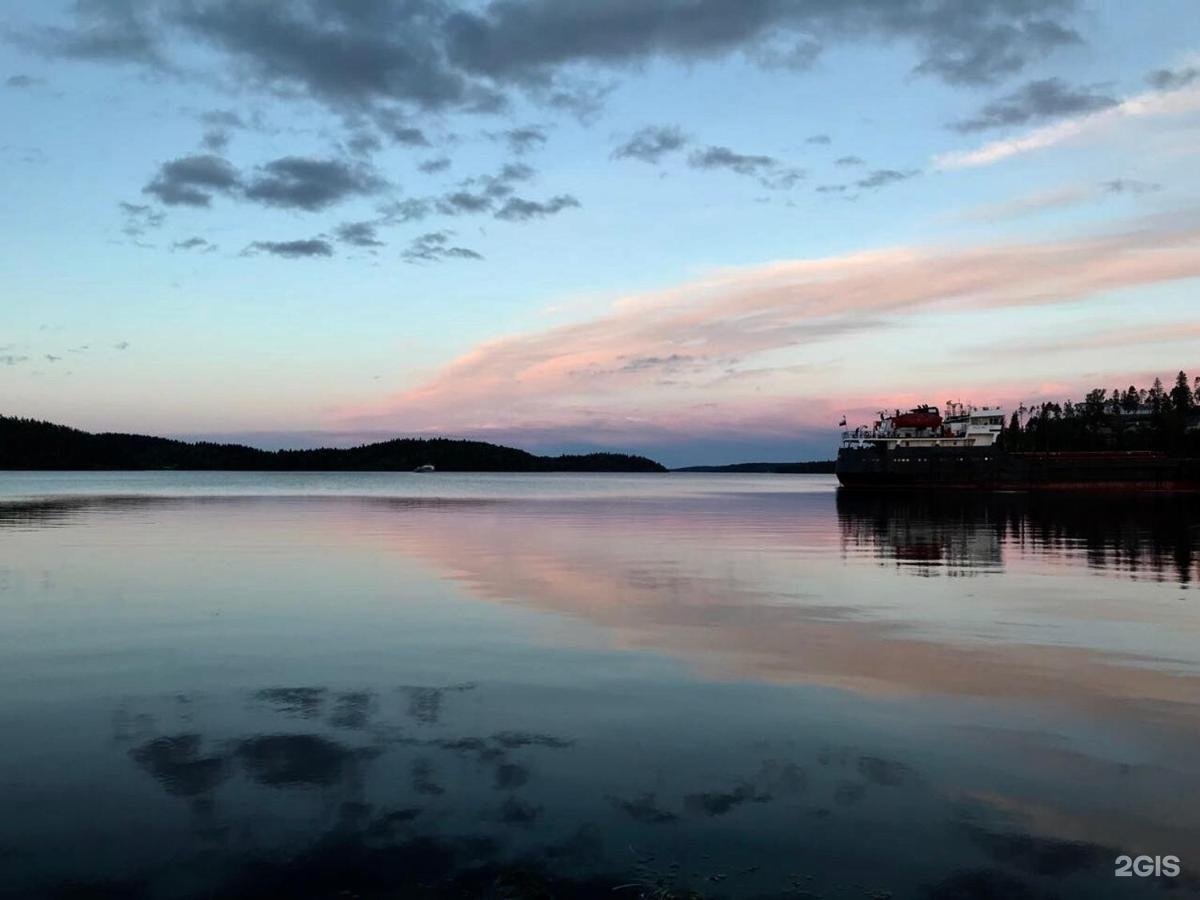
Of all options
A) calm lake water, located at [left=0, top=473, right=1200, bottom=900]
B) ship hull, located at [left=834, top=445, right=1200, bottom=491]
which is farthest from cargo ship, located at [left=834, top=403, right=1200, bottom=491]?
calm lake water, located at [left=0, top=473, right=1200, bottom=900]

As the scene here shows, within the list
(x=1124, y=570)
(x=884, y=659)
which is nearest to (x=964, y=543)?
(x=1124, y=570)

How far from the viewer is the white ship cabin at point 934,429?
5305 inches

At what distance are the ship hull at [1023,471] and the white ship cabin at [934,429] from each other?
4433 mm

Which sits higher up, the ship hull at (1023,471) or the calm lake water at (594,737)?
the ship hull at (1023,471)

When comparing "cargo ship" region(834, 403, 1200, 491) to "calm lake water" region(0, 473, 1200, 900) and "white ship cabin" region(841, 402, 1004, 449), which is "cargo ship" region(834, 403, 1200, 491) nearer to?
"white ship cabin" region(841, 402, 1004, 449)

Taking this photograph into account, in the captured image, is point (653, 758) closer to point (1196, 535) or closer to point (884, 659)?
point (884, 659)

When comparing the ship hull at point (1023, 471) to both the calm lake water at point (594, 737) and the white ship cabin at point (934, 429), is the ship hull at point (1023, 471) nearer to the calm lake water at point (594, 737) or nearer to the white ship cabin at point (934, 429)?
the white ship cabin at point (934, 429)

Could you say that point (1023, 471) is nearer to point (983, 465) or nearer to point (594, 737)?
point (983, 465)

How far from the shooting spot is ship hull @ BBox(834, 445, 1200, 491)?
412 feet

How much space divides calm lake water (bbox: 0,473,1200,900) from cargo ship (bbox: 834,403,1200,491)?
4110 inches

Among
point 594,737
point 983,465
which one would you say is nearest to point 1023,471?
point 983,465

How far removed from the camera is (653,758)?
11.6 metres

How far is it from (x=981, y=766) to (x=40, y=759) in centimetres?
1228

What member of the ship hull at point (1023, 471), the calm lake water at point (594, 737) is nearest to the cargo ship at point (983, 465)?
the ship hull at point (1023, 471)
